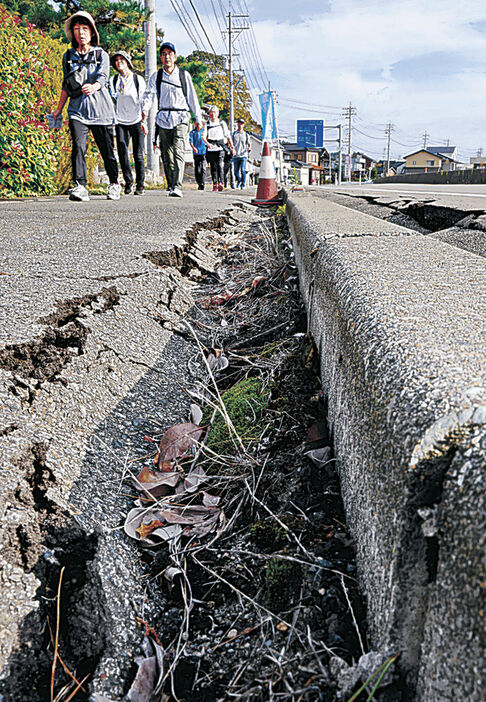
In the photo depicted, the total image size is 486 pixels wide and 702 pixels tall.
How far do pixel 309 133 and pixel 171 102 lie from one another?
71.8 metres

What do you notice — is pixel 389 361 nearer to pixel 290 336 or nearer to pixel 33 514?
pixel 33 514

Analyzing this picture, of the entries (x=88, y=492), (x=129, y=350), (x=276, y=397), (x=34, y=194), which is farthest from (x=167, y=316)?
(x=34, y=194)

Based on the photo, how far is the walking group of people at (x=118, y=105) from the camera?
623 centimetres

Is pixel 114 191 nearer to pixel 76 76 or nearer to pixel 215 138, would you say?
pixel 76 76

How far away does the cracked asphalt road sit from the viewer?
3.51 feet

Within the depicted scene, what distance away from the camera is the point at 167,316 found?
262 cm

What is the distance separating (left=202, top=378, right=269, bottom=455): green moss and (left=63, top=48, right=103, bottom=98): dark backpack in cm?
546

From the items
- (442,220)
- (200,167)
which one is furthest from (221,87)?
(442,220)

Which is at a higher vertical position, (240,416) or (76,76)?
(76,76)

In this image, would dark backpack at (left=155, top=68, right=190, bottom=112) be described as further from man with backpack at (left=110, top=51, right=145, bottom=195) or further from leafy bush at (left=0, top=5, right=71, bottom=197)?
leafy bush at (left=0, top=5, right=71, bottom=197)

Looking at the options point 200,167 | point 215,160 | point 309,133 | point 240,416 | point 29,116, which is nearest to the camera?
point 240,416

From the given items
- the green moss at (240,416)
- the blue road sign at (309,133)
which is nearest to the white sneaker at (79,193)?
the green moss at (240,416)

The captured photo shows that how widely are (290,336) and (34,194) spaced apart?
7983 mm

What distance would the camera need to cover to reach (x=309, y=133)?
244 ft
